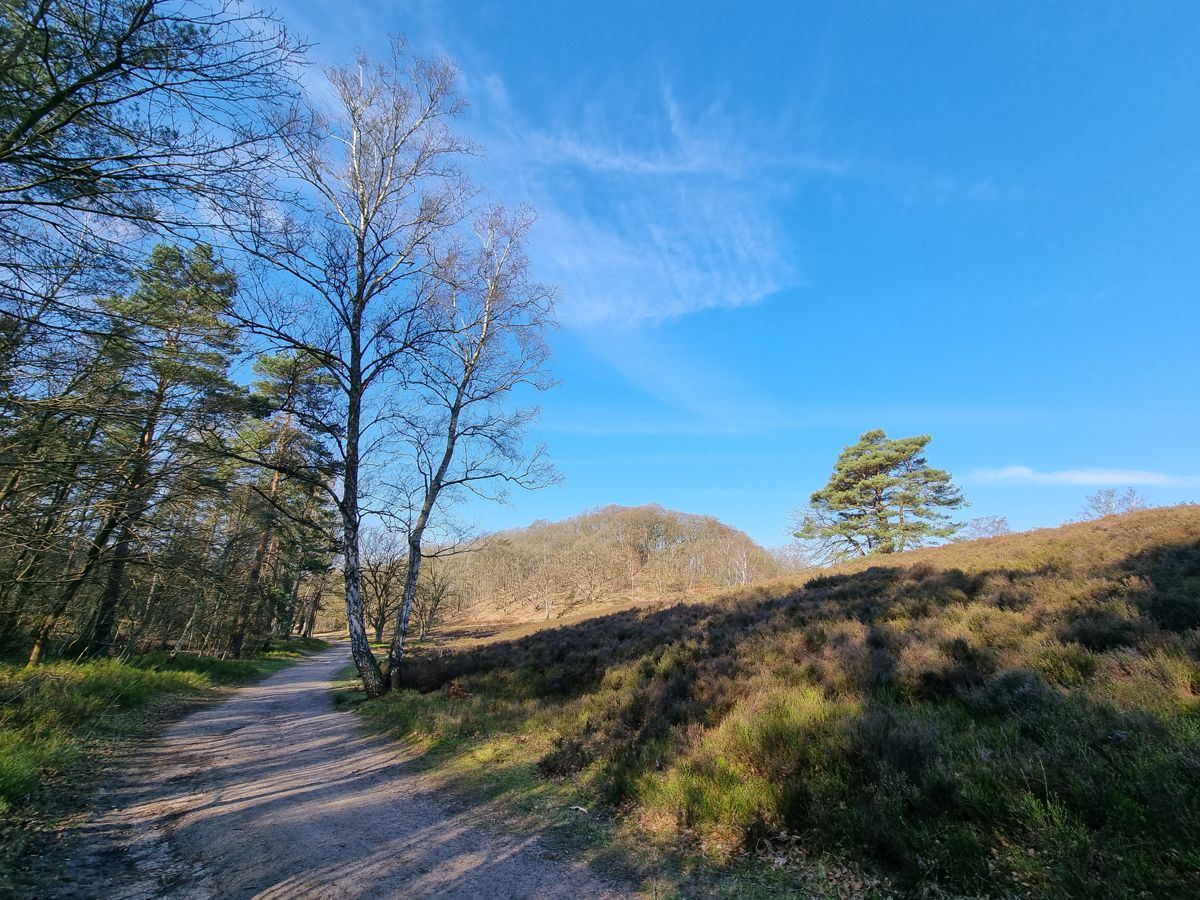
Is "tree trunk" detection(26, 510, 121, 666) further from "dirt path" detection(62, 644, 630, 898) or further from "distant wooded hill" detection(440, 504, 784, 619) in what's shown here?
"distant wooded hill" detection(440, 504, 784, 619)

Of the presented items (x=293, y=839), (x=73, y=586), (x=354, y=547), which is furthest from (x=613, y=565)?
(x=293, y=839)

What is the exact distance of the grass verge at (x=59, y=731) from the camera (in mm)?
3930

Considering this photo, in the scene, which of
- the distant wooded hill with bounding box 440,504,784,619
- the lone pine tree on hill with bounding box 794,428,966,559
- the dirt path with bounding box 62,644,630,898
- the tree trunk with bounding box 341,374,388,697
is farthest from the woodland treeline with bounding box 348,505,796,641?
→ the dirt path with bounding box 62,644,630,898

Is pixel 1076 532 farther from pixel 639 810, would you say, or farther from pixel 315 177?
pixel 315 177

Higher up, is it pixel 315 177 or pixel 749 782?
pixel 315 177

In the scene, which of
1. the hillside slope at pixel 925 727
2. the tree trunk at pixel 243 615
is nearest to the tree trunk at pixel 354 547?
the hillside slope at pixel 925 727

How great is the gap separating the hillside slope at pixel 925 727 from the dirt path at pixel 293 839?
3.98 ft

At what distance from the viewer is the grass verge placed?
3.93 m

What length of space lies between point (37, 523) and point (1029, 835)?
11227 millimetres

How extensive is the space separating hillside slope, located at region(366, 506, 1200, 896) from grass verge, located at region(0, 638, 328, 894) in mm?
4012

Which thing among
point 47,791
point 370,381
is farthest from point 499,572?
point 47,791

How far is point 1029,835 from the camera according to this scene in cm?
304

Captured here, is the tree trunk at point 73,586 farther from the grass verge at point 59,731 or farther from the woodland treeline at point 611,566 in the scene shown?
the woodland treeline at point 611,566

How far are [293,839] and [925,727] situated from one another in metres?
5.65
